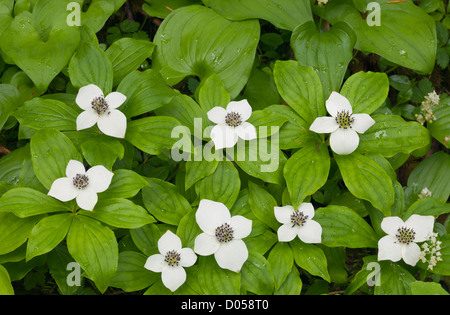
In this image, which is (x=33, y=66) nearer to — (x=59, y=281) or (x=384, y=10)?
(x=59, y=281)

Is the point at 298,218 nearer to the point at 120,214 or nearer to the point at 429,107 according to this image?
the point at 120,214

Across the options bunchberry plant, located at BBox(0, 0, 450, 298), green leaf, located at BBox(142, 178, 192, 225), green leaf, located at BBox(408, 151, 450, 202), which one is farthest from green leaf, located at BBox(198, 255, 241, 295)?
green leaf, located at BBox(408, 151, 450, 202)

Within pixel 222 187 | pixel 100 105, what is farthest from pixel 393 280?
pixel 100 105

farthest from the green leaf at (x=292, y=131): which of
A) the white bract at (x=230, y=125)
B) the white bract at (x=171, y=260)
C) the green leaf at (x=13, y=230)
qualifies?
the green leaf at (x=13, y=230)

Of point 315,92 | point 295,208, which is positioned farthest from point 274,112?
point 295,208

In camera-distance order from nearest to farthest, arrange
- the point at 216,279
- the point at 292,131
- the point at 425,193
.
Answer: the point at 216,279 → the point at 292,131 → the point at 425,193
